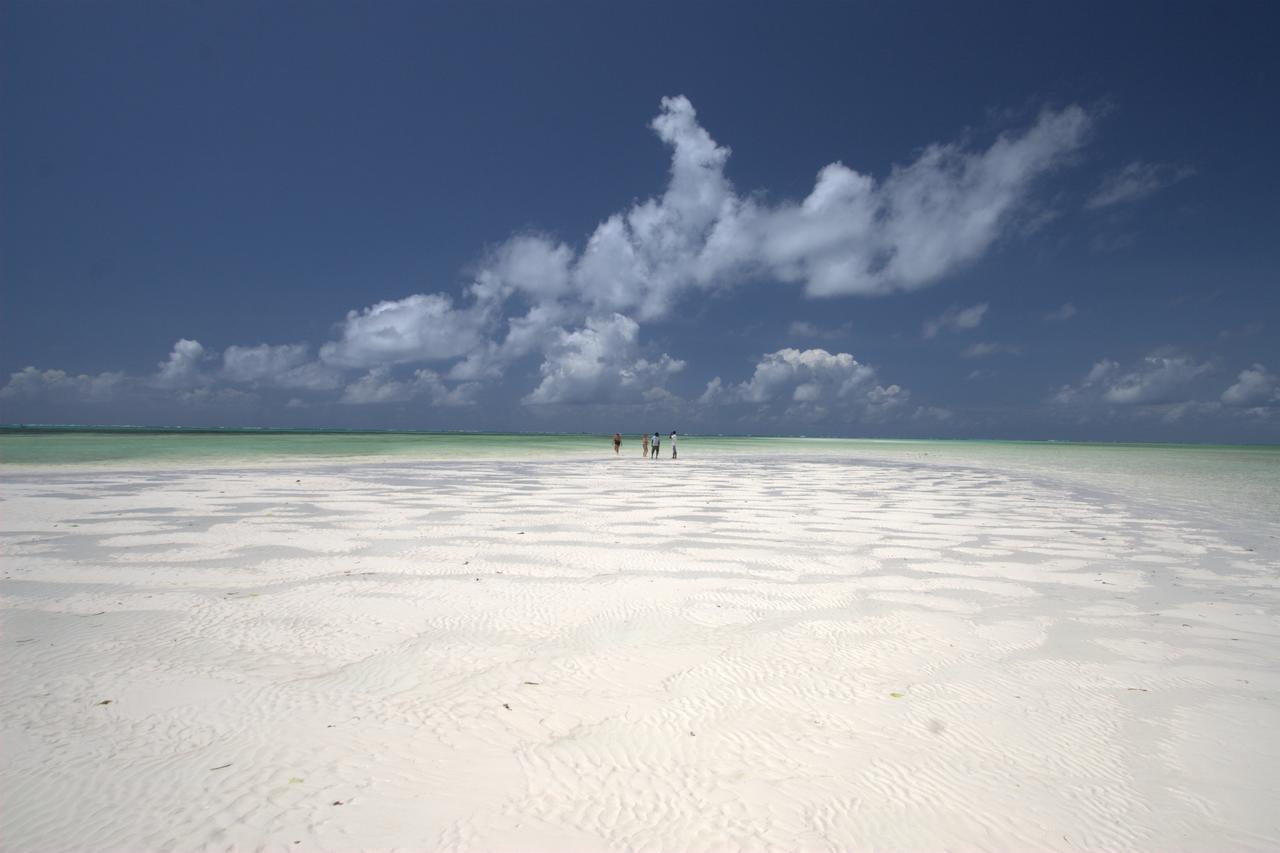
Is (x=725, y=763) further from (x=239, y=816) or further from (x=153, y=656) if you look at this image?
(x=153, y=656)

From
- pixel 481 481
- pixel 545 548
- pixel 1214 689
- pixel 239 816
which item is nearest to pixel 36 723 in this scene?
pixel 239 816

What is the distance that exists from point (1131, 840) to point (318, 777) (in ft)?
12.6

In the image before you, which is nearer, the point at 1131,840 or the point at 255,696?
the point at 1131,840

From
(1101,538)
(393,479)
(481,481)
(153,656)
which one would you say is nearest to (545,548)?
(153,656)

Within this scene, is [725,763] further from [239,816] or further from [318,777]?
[239,816]

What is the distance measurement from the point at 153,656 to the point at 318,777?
102 inches

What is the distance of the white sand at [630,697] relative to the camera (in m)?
2.78

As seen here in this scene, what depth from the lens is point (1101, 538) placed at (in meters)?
10.4

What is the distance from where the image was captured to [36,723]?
11.6ft

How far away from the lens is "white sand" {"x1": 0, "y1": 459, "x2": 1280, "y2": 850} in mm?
2775

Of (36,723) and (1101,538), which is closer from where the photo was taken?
(36,723)

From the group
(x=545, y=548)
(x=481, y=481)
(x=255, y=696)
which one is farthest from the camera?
(x=481, y=481)

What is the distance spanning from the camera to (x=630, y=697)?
13.0 feet

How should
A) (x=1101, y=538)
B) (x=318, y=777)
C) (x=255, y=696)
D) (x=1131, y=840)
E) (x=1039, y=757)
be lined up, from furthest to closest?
(x=1101, y=538), (x=255, y=696), (x=1039, y=757), (x=318, y=777), (x=1131, y=840)
